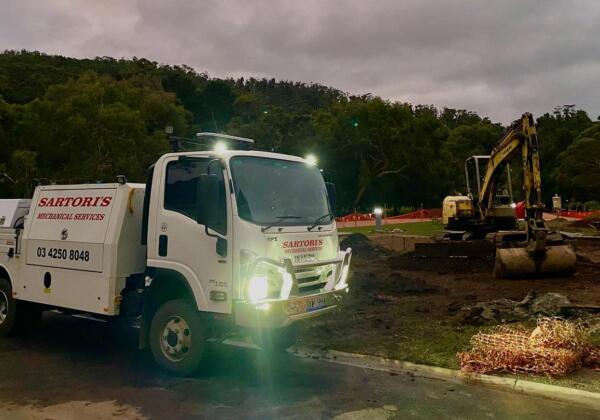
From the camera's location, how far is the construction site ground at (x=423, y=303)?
768cm

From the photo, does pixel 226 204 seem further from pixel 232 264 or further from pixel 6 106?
pixel 6 106

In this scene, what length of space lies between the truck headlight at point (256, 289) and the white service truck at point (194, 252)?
0.01 m

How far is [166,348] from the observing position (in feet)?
22.1

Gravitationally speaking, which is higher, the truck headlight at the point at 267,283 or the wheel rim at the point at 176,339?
the truck headlight at the point at 267,283

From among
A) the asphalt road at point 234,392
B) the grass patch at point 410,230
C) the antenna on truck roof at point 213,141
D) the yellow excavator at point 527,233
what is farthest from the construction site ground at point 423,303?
the grass patch at point 410,230

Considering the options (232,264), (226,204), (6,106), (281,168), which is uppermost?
(6,106)

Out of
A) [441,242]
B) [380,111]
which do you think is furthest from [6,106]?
[441,242]

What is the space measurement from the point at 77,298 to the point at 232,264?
2.64m

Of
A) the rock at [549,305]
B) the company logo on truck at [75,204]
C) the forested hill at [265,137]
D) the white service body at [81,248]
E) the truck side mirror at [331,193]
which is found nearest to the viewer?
the white service body at [81,248]

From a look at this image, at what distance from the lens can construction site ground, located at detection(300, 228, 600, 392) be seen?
7679 mm

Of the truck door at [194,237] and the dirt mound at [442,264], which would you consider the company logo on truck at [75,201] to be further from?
the dirt mound at [442,264]

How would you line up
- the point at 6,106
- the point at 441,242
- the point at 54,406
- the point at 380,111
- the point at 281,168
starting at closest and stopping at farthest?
the point at 54,406, the point at 281,168, the point at 441,242, the point at 6,106, the point at 380,111

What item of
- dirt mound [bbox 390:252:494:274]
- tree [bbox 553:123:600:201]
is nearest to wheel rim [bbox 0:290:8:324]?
dirt mound [bbox 390:252:494:274]

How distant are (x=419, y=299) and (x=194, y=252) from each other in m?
6.65
